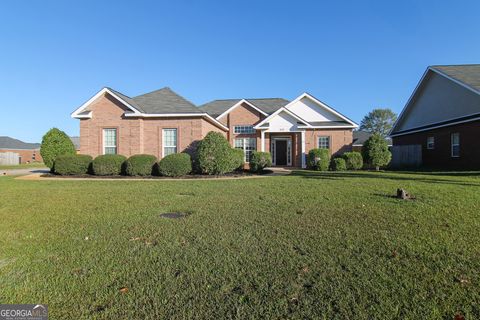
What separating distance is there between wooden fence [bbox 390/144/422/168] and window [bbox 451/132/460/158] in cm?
262

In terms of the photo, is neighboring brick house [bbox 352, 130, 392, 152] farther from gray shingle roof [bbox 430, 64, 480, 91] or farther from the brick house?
gray shingle roof [bbox 430, 64, 480, 91]

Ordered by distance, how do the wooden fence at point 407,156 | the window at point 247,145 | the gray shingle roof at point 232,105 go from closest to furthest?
1. the wooden fence at point 407,156
2. the window at point 247,145
3. the gray shingle roof at point 232,105

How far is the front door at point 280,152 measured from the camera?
24253mm

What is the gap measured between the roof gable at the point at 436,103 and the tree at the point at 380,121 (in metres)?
46.5

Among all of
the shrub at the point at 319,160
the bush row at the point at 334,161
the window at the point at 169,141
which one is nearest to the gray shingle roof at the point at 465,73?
the bush row at the point at 334,161

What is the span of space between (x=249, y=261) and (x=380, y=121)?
75.2 meters

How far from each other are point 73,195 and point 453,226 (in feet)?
32.3

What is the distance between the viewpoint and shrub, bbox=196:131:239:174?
15.5 m

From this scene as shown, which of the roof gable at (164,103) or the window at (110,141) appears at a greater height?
the roof gable at (164,103)

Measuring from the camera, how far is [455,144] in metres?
18.8

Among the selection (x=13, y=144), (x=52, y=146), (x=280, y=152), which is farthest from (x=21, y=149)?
(x=280, y=152)

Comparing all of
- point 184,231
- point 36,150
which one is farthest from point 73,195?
point 36,150

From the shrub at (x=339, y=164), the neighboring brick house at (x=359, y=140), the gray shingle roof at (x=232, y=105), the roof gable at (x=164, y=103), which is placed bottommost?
the shrub at (x=339, y=164)

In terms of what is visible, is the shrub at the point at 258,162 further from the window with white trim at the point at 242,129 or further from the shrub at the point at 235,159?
the window with white trim at the point at 242,129
